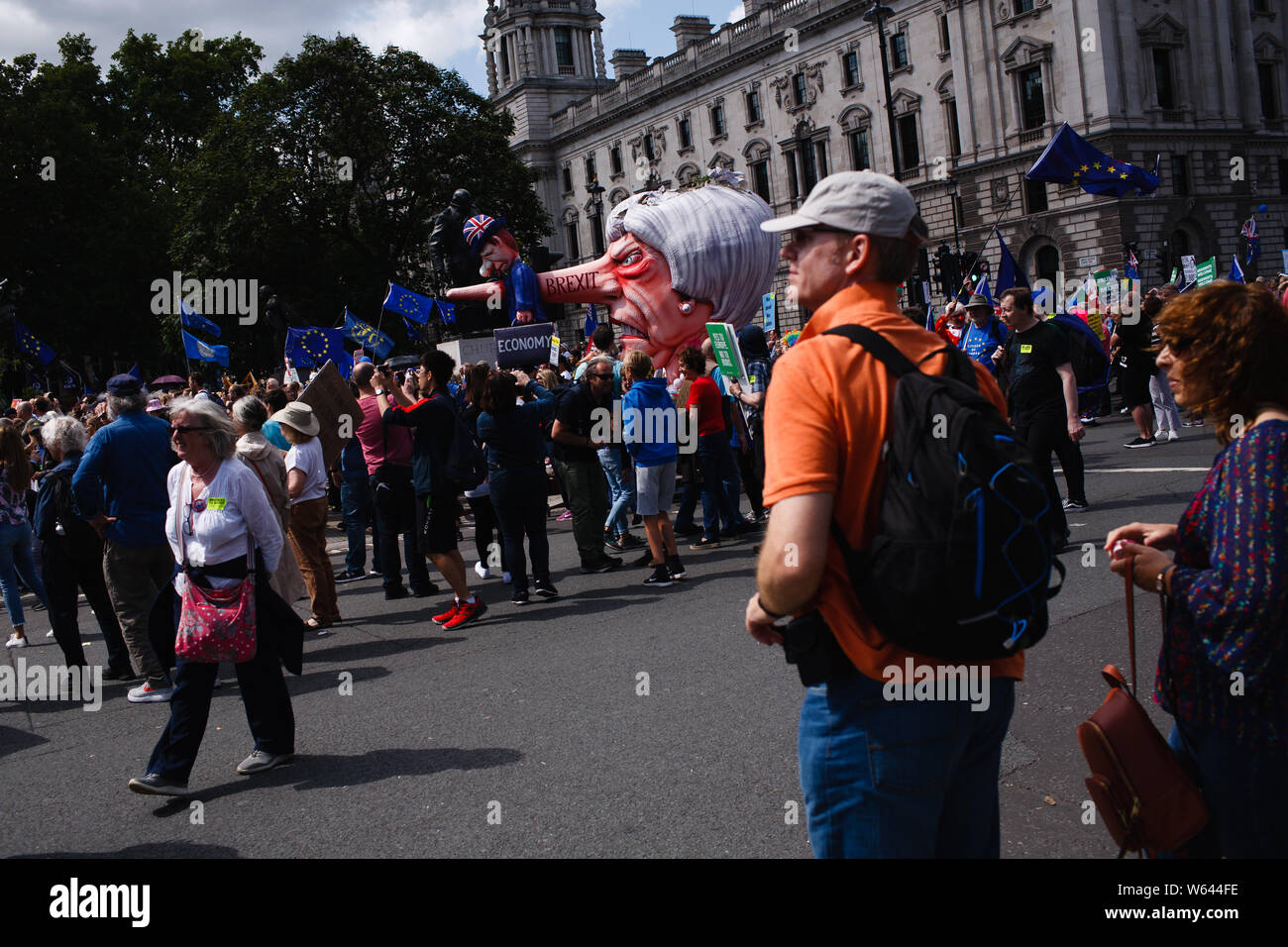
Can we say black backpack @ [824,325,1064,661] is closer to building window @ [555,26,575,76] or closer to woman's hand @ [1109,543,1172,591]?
woman's hand @ [1109,543,1172,591]

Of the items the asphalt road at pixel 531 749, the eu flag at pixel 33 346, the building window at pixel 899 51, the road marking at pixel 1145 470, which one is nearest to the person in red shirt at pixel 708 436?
the asphalt road at pixel 531 749

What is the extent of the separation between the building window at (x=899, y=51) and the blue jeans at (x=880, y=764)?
54296 millimetres

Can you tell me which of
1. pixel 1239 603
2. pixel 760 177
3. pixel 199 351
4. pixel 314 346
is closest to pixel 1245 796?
pixel 1239 603

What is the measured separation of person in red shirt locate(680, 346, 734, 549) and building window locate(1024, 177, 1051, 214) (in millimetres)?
39545

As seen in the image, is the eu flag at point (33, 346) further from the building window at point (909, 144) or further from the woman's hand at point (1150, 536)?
the building window at point (909, 144)

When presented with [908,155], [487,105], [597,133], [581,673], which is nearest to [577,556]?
[581,673]

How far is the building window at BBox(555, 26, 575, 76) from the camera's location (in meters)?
83.8

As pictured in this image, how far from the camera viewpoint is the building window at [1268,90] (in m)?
49.0

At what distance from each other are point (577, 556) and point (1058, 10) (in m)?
40.9

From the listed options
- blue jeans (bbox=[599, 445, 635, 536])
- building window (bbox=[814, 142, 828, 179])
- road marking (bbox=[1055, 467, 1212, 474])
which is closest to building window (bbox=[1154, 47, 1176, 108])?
building window (bbox=[814, 142, 828, 179])

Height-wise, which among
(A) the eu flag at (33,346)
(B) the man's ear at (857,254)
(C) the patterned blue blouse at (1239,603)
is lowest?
(C) the patterned blue blouse at (1239,603)
